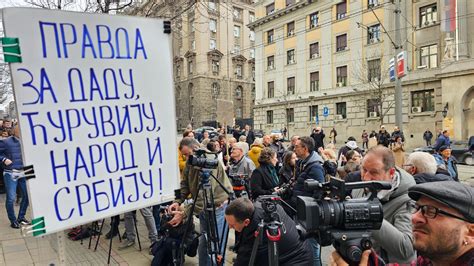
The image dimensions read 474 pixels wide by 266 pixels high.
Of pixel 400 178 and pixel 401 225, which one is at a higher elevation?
pixel 400 178

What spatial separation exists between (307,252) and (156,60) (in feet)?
6.86

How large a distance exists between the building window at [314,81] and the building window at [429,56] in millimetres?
10102

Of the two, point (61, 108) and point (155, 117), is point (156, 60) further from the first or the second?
point (61, 108)

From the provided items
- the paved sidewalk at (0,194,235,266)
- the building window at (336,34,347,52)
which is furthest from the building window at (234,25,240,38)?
the paved sidewalk at (0,194,235,266)

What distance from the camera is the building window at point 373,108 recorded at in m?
28.7

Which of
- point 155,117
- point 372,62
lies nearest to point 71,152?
point 155,117

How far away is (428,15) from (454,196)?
29.7 meters

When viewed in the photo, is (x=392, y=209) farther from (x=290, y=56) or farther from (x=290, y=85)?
(x=290, y=56)

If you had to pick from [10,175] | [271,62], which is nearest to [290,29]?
[271,62]

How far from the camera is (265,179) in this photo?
16.4 ft

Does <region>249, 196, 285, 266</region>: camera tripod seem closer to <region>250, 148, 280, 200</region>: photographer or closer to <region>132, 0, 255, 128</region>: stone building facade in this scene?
<region>250, 148, 280, 200</region>: photographer

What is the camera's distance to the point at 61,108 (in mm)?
2082

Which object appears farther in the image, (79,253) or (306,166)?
(79,253)

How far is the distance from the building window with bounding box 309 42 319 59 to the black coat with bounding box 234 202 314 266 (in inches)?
1309
